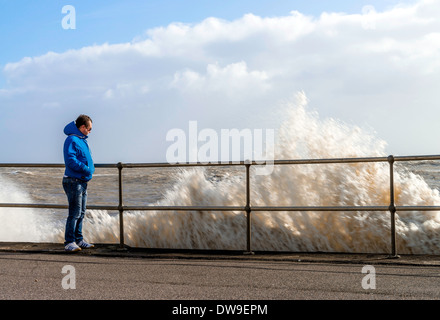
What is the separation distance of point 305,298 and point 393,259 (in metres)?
2.13

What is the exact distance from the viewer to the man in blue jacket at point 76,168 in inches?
275

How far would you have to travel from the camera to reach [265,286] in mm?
4930

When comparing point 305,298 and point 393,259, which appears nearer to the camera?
point 305,298

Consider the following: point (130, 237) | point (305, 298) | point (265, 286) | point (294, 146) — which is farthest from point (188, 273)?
point (294, 146)

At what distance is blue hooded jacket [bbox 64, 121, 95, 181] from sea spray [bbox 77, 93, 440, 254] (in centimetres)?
172

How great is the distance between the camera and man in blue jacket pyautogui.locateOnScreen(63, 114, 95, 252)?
697cm

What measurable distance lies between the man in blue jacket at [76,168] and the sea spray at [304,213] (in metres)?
1.52

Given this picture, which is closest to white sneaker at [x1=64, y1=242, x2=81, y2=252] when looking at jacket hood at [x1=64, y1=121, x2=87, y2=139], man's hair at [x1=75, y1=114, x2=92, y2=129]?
jacket hood at [x1=64, y1=121, x2=87, y2=139]

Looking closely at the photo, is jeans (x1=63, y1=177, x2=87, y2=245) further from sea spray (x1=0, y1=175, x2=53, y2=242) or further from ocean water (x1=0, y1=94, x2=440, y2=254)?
sea spray (x1=0, y1=175, x2=53, y2=242)

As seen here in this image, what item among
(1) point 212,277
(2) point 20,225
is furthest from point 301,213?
(2) point 20,225

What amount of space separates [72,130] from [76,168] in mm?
519

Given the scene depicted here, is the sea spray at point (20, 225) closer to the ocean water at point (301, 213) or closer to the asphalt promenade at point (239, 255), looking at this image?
the ocean water at point (301, 213)

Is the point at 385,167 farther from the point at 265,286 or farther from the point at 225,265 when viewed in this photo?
the point at 265,286

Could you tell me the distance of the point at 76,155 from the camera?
276 inches
